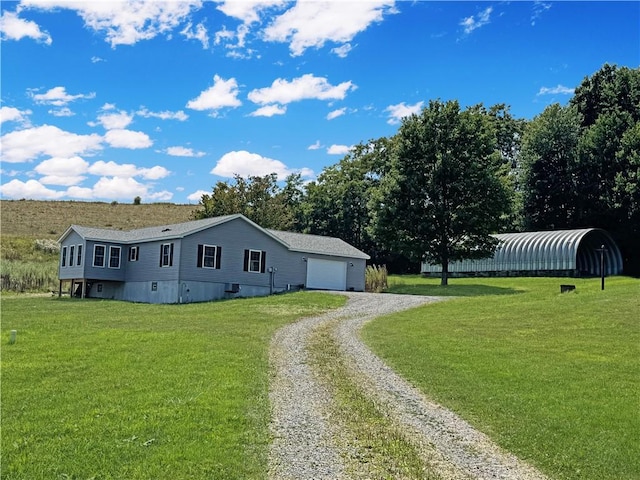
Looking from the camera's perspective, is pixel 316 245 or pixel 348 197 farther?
pixel 348 197

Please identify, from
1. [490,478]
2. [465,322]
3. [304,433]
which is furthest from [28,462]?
[465,322]

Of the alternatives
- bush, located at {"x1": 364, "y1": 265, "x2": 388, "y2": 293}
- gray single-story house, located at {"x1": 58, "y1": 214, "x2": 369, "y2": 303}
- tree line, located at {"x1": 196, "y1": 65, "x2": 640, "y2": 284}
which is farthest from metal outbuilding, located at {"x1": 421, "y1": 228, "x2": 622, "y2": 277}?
gray single-story house, located at {"x1": 58, "y1": 214, "x2": 369, "y2": 303}

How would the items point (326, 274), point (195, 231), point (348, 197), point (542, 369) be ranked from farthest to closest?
point (348, 197) → point (326, 274) → point (195, 231) → point (542, 369)

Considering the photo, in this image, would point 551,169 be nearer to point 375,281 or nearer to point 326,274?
point 375,281

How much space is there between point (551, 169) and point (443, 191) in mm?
15501

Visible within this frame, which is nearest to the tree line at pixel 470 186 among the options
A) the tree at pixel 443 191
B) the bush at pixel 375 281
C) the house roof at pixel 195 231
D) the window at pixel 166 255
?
the tree at pixel 443 191

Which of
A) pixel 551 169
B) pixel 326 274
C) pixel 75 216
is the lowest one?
pixel 326 274

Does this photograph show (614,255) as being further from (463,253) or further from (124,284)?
(124,284)

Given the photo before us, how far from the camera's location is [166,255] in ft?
112

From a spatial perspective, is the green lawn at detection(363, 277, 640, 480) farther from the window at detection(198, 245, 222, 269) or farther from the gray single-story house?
the window at detection(198, 245, 222, 269)

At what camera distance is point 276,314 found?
25.3 metres

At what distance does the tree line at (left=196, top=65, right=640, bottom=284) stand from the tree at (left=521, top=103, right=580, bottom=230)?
0.28 feet

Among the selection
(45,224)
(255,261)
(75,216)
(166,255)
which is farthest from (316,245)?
(75,216)

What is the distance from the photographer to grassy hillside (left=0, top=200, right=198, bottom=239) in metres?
73.6
